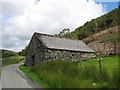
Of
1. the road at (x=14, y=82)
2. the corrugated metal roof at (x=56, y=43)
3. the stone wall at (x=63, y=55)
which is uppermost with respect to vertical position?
the corrugated metal roof at (x=56, y=43)

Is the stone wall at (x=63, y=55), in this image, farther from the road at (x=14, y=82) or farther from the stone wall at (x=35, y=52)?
the road at (x=14, y=82)

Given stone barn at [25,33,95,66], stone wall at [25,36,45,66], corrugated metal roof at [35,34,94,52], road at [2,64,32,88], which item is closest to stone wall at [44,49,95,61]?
stone barn at [25,33,95,66]

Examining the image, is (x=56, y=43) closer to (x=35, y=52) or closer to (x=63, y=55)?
(x=63, y=55)

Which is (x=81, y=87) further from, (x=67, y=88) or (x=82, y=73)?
(x=82, y=73)

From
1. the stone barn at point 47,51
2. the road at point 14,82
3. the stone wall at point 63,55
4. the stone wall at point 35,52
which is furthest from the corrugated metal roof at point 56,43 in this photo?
the road at point 14,82

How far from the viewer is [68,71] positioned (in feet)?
22.9

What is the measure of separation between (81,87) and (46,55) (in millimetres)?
10674

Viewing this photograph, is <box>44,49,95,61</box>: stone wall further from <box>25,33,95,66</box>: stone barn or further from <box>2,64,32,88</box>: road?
<box>2,64,32,88</box>: road

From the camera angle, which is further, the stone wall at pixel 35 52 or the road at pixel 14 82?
the stone wall at pixel 35 52

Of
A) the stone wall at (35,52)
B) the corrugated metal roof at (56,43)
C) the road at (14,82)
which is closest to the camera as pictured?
the road at (14,82)

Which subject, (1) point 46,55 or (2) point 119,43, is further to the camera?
(2) point 119,43

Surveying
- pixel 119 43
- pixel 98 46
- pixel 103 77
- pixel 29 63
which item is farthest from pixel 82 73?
pixel 98 46

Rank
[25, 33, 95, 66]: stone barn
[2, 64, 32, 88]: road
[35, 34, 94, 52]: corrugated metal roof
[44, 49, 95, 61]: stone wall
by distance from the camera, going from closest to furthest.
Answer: [2, 64, 32, 88]: road, [44, 49, 95, 61]: stone wall, [25, 33, 95, 66]: stone barn, [35, 34, 94, 52]: corrugated metal roof

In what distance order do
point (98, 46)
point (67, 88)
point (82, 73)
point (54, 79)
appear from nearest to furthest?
point (67, 88) → point (54, 79) → point (82, 73) → point (98, 46)
